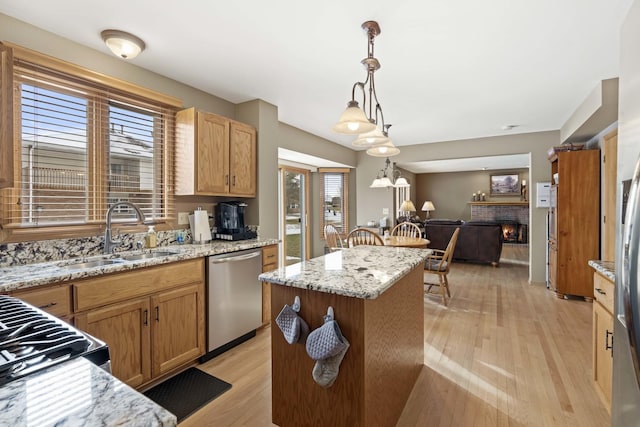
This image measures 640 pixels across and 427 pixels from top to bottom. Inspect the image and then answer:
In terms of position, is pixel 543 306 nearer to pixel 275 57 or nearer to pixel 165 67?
pixel 275 57

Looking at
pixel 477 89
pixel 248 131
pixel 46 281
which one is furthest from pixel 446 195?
pixel 46 281

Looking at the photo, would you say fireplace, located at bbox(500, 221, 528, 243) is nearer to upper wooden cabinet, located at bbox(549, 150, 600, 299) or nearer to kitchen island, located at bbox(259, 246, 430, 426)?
upper wooden cabinet, located at bbox(549, 150, 600, 299)

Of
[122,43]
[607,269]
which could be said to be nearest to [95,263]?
[122,43]

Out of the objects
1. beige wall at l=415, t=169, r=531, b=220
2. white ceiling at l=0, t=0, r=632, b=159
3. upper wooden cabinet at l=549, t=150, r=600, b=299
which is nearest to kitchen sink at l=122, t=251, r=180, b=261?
white ceiling at l=0, t=0, r=632, b=159

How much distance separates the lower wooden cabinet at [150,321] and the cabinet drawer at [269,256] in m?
0.71

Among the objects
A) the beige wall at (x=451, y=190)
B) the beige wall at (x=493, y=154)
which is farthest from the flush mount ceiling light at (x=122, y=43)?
the beige wall at (x=451, y=190)

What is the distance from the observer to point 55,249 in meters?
2.10

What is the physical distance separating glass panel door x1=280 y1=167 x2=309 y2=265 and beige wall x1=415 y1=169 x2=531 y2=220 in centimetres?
593

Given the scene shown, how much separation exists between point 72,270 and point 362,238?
3.12 meters

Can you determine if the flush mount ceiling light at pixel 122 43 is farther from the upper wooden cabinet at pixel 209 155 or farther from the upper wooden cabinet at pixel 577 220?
the upper wooden cabinet at pixel 577 220

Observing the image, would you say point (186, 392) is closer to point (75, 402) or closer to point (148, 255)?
point (148, 255)

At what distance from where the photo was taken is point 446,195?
408 inches

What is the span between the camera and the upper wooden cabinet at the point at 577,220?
12.4 feet

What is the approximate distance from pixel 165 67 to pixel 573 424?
12.5 feet
